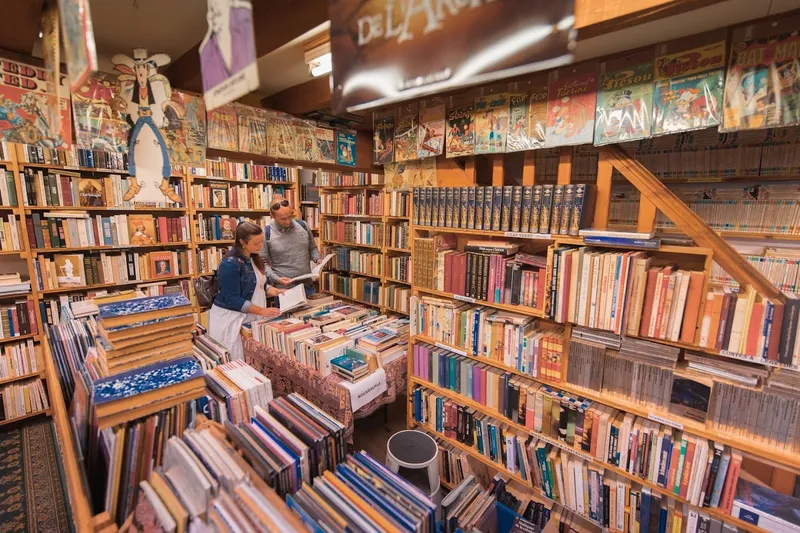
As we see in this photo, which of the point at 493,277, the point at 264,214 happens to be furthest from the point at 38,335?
the point at 493,277

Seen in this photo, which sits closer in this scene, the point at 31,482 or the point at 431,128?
the point at 431,128

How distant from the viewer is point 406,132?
2199mm

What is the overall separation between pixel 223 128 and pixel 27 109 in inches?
29.9

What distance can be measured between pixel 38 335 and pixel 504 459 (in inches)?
144

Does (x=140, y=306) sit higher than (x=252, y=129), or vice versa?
(x=252, y=129)

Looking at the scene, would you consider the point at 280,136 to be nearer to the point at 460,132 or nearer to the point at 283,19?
the point at 283,19

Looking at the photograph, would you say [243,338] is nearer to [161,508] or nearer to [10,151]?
[161,508]

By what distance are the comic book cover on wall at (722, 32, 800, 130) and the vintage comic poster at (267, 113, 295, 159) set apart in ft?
6.72

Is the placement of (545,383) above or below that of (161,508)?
below

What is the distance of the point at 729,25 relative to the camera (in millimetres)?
1253

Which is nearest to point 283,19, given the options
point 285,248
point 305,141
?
point 305,141

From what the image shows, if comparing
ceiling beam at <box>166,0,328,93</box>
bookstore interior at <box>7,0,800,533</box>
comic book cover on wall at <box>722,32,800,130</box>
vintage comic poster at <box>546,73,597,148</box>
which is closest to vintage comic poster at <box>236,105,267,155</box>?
bookstore interior at <box>7,0,800,533</box>

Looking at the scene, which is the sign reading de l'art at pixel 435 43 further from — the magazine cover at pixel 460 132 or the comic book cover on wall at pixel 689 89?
the magazine cover at pixel 460 132

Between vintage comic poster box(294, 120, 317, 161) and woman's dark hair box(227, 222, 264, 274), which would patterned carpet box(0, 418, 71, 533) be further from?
vintage comic poster box(294, 120, 317, 161)
